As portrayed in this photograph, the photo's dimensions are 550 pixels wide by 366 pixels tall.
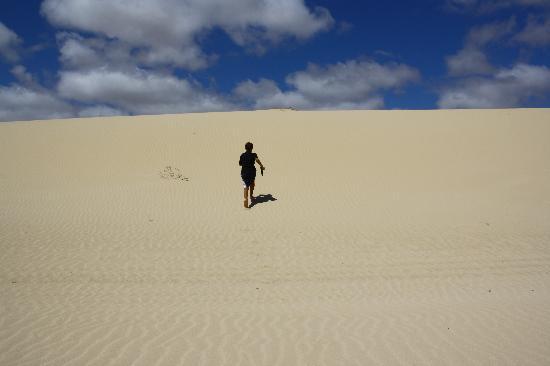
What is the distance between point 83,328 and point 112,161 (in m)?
15.4

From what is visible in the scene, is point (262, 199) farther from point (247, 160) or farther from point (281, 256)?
point (281, 256)

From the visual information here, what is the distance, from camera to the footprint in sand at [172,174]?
15.4 m

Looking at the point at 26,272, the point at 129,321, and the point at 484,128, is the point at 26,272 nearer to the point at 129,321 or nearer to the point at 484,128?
the point at 129,321

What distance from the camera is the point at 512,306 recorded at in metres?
4.78

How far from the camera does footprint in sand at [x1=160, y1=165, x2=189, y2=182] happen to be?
A: 50.5ft

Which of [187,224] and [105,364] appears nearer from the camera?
[105,364]

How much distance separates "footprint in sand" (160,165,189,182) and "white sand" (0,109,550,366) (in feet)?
1.11

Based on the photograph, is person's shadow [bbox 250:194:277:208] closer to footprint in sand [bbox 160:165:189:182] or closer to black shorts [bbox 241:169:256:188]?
black shorts [bbox 241:169:256:188]

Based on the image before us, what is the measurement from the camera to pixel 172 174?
15594 mm

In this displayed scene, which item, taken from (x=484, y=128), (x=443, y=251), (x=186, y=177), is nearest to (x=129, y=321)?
(x=443, y=251)

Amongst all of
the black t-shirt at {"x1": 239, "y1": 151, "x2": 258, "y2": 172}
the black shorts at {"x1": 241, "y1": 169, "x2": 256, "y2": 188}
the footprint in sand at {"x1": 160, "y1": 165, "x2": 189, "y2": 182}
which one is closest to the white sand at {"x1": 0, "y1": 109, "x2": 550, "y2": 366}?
the footprint in sand at {"x1": 160, "y1": 165, "x2": 189, "y2": 182}

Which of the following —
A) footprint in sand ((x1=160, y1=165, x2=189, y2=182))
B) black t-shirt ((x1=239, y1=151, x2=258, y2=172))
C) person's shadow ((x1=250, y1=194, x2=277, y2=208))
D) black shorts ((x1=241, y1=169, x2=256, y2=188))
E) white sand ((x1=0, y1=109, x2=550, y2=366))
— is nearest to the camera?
white sand ((x1=0, y1=109, x2=550, y2=366))

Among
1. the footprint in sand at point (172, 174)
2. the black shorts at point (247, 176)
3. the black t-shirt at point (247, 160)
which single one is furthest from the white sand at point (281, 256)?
the black t-shirt at point (247, 160)

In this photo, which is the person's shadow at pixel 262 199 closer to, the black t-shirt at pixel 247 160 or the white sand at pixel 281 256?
the white sand at pixel 281 256
